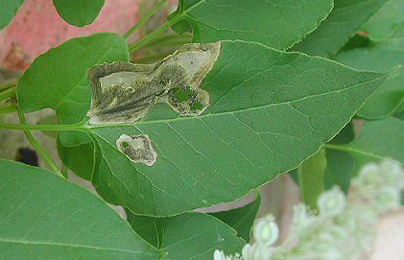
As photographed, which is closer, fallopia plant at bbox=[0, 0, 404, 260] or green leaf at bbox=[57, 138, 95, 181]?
fallopia plant at bbox=[0, 0, 404, 260]

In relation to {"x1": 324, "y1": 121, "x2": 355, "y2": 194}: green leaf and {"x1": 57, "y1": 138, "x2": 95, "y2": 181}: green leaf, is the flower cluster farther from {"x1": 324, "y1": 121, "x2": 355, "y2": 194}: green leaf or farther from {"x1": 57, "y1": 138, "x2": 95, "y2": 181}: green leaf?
{"x1": 324, "y1": 121, "x2": 355, "y2": 194}: green leaf

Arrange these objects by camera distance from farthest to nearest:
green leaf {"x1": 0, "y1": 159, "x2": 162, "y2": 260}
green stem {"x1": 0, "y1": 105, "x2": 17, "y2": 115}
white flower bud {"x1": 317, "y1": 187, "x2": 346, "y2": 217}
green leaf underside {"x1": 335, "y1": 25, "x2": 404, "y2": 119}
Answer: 1. green leaf underside {"x1": 335, "y1": 25, "x2": 404, "y2": 119}
2. green stem {"x1": 0, "y1": 105, "x2": 17, "y2": 115}
3. green leaf {"x1": 0, "y1": 159, "x2": 162, "y2": 260}
4. white flower bud {"x1": 317, "y1": 187, "x2": 346, "y2": 217}

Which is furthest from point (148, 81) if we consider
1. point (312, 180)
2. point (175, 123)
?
point (312, 180)

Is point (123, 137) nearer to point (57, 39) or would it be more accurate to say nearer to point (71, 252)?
point (71, 252)

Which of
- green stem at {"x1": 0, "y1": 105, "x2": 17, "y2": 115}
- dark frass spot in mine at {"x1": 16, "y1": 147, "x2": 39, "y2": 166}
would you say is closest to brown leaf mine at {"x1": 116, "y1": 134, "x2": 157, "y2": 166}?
green stem at {"x1": 0, "y1": 105, "x2": 17, "y2": 115}

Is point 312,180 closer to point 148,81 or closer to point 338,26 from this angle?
point 338,26

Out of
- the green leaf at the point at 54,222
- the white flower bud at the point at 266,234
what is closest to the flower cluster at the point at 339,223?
the white flower bud at the point at 266,234
